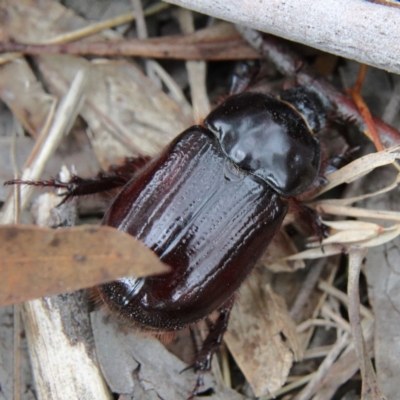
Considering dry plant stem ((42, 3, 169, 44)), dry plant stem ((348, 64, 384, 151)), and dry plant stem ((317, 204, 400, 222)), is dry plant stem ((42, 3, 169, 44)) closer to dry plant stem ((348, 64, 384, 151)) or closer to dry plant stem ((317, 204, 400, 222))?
dry plant stem ((348, 64, 384, 151))

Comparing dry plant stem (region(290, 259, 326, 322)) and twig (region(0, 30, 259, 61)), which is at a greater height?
twig (region(0, 30, 259, 61))

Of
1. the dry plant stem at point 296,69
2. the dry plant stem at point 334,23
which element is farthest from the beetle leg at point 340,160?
the dry plant stem at point 334,23

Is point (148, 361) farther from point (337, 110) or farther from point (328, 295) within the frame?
point (337, 110)

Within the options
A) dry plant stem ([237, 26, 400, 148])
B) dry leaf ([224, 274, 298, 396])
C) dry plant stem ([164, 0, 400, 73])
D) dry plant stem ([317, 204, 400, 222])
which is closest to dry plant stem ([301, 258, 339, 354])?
dry leaf ([224, 274, 298, 396])

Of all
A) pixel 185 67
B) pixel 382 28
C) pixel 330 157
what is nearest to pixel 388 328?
pixel 330 157

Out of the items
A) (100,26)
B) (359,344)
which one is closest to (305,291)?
(359,344)

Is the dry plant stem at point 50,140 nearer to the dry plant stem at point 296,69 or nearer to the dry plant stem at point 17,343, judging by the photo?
the dry plant stem at point 17,343
